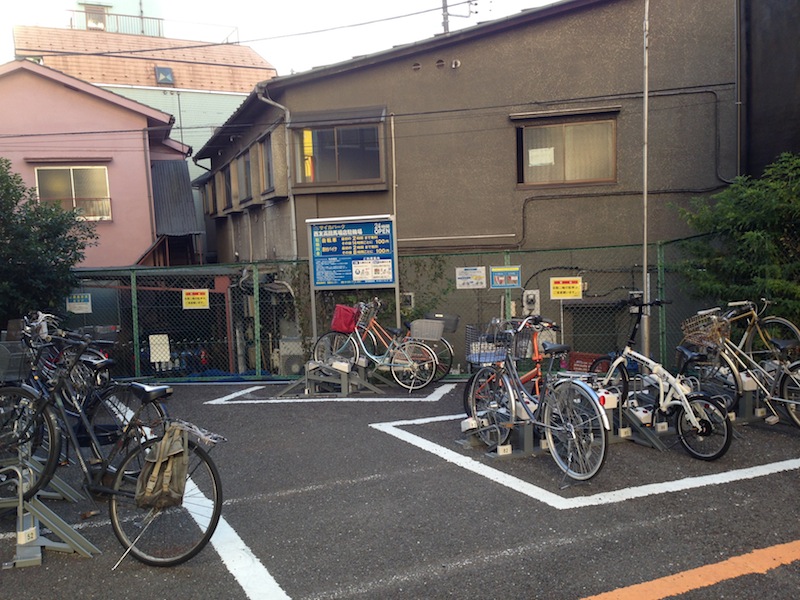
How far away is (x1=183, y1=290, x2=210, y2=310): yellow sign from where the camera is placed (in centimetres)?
986

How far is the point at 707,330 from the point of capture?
6.21m

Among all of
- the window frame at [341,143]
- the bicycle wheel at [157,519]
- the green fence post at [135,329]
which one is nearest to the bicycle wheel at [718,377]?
the bicycle wheel at [157,519]

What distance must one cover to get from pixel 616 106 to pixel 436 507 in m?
9.15

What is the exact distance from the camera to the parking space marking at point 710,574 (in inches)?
130

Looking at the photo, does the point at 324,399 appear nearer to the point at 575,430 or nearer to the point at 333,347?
the point at 333,347

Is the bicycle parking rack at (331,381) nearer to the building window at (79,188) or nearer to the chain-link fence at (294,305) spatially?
the chain-link fence at (294,305)

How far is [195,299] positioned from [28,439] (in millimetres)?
6071

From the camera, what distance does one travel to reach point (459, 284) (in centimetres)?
988

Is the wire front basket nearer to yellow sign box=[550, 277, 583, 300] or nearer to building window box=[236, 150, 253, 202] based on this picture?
yellow sign box=[550, 277, 583, 300]

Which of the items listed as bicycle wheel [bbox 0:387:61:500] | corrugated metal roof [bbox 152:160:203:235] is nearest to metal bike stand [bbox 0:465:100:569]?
bicycle wheel [bbox 0:387:61:500]

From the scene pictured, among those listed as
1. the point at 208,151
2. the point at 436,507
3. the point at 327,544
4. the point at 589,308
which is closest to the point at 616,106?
the point at 589,308

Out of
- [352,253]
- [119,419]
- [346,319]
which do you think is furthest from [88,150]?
[119,419]

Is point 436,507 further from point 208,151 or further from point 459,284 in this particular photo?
point 208,151

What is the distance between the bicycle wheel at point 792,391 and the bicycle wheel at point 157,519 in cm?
518
